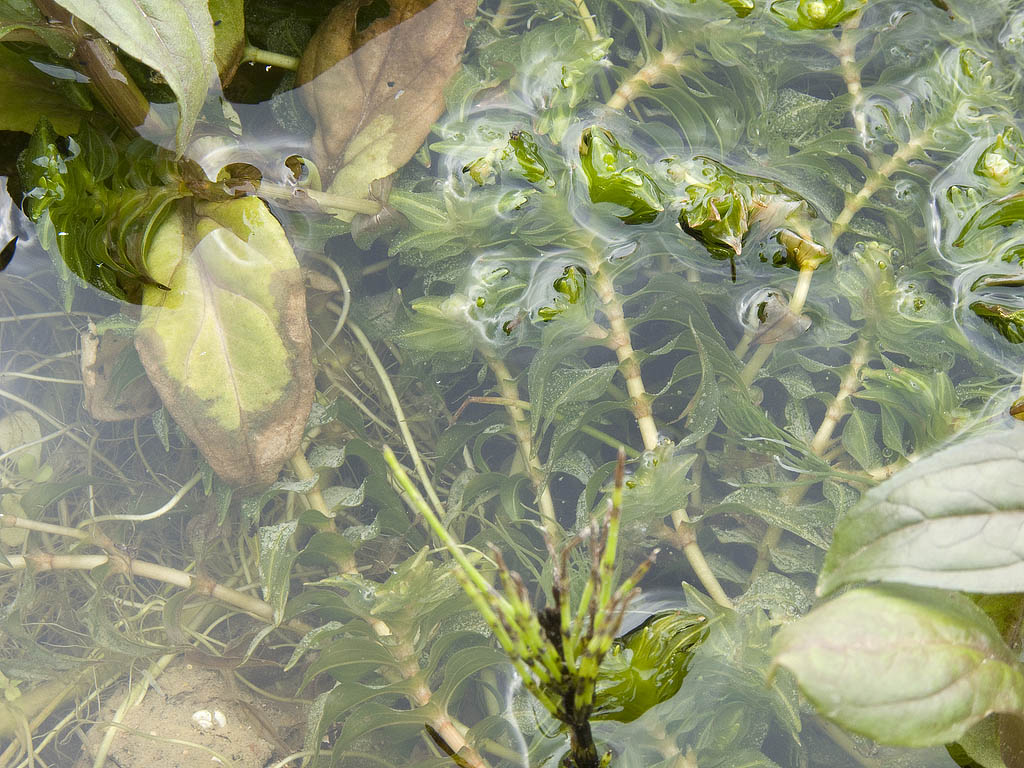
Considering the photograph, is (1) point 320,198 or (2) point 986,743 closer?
(2) point 986,743

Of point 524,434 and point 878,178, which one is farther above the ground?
point 878,178

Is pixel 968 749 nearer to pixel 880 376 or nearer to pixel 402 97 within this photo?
pixel 880 376

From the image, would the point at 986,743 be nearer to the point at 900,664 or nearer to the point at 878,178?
the point at 900,664

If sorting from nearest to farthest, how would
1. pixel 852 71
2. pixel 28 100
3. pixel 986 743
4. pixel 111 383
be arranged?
pixel 986 743
pixel 28 100
pixel 852 71
pixel 111 383

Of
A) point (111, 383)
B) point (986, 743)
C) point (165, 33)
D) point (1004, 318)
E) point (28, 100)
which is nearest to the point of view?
point (986, 743)

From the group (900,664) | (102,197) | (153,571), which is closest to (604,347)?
(900,664)

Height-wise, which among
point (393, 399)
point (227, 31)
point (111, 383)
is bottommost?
point (393, 399)

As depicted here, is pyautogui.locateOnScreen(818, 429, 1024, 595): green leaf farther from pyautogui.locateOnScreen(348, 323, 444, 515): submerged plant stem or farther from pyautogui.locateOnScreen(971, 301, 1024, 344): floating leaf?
pyautogui.locateOnScreen(348, 323, 444, 515): submerged plant stem
